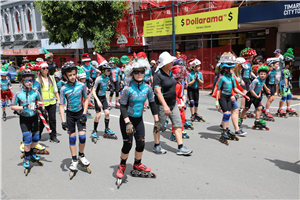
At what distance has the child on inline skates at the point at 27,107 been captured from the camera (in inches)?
191

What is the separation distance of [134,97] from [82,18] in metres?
17.3

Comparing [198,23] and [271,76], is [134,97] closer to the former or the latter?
[271,76]

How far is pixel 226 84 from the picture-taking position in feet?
20.3

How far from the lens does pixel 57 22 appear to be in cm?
2014

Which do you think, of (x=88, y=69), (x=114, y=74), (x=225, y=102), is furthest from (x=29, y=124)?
(x=114, y=74)

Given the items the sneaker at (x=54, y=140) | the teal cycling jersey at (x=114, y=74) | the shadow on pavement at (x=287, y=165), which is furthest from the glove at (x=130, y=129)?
the teal cycling jersey at (x=114, y=74)

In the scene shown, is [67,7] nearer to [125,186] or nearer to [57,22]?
[57,22]

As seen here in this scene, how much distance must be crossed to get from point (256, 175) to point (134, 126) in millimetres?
2254

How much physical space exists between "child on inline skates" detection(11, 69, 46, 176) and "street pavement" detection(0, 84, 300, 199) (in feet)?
1.81

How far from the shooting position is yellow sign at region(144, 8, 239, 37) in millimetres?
14258

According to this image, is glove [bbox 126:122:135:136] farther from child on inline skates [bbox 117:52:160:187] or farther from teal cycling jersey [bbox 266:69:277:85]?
teal cycling jersey [bbox 266:69:277:85]

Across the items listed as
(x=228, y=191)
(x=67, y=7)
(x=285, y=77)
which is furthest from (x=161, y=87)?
(x=67, y=7)

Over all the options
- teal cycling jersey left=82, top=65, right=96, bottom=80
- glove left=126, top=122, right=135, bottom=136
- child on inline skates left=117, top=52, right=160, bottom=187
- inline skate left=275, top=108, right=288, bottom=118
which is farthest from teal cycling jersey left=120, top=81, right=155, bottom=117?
teal cycling jersey left=82, top=65, right=96, bottom=80

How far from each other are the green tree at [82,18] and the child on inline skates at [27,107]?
1508cm
